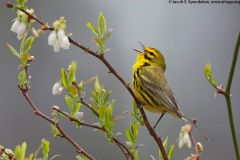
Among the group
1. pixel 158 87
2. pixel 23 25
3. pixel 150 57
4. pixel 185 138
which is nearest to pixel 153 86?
pixel 158 87

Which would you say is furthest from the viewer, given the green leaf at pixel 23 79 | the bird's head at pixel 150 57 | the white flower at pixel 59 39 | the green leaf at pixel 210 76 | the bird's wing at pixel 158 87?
the bird's head at pixel 150 57

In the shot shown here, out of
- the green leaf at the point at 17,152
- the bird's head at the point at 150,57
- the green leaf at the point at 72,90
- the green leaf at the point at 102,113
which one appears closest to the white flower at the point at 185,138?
the green leaf at the point at 102,113

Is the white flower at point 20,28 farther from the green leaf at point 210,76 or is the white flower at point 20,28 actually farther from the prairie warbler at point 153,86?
the prairie warbler at point 153,86

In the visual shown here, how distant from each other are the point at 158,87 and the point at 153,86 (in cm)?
4

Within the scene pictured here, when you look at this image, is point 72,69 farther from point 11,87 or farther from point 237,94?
point 237,94

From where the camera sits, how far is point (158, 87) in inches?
108

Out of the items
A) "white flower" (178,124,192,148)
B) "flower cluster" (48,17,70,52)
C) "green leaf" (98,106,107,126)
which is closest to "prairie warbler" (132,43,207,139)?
"white flower" (178,124,192,148)

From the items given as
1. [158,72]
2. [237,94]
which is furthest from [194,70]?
[158,72]

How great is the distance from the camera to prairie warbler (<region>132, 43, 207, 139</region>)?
8.44ft

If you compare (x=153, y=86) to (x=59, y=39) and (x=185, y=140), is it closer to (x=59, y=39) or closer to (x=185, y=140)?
(x=185, y=140)

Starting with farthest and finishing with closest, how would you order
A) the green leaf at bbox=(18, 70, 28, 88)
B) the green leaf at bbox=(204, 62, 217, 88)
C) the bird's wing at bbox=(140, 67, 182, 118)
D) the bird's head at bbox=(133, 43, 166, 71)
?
the bird's head at bbox=(133, 43, 166, 71), the bird's wing at bbox=(140, 67, 182, 118), the green leaf at bbox=(18, 70, 28, 88), the green leaf at bbox=(204, 62, 217, 88)

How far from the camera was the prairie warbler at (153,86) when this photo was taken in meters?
2.57

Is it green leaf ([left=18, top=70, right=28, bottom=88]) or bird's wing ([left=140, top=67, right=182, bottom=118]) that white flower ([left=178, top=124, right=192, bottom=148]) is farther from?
bird's wing ([left=140, top=67, right=182, bottom=118])

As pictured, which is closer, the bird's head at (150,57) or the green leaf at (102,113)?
the green leaf at (102,113)
